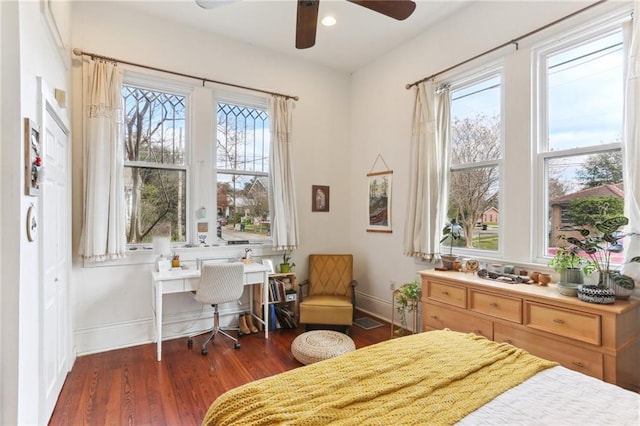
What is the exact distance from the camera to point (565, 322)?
81.9 inches

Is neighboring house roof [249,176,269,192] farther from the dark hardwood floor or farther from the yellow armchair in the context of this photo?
the dark hardwood floor

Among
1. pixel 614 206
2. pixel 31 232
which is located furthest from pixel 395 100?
pixel 31 232

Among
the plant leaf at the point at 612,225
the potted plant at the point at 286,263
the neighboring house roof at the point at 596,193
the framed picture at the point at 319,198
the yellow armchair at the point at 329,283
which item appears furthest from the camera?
the framed picture at the point at 319,198

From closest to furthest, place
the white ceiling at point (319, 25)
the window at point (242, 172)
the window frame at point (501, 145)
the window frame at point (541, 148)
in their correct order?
the window frame at point (541, 148) < the window frame at point (501, 145) < the white ceiling at point (319, 25) < the window at point (242, 172)

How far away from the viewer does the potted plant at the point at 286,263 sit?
4.02 meters

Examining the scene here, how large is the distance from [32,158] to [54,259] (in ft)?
3.36

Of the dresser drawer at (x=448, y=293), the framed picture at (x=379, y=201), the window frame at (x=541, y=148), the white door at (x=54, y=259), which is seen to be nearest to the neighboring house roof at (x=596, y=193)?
the window frame at (x=541, y=148)

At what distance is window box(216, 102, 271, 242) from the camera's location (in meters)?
3.87

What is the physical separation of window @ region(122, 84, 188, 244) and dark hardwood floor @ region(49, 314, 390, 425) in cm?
117

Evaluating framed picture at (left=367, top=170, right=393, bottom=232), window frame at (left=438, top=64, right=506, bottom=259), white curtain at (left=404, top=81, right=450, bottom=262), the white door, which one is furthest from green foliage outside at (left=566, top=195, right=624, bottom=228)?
the white door

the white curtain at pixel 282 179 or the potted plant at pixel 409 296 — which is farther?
the white curtain at pixel 282 179

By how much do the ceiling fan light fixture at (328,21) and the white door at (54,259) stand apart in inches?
101

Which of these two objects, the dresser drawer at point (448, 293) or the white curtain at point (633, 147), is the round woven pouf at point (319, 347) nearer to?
the dresser drawer at point (448, 293)

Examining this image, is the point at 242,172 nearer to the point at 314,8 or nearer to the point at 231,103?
the point at 231,103
